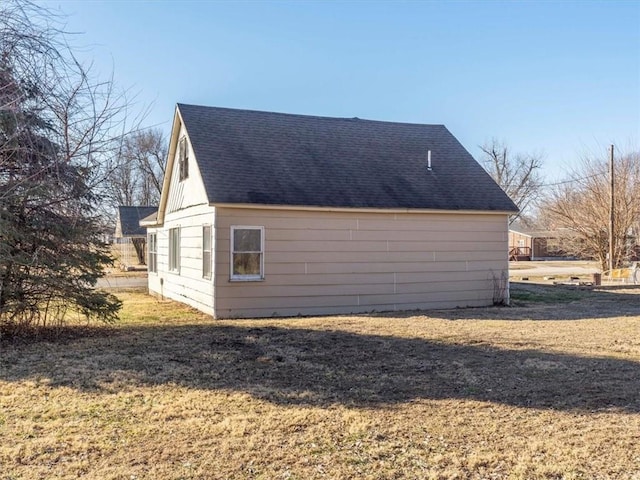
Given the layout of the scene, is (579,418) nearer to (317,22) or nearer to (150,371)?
(150,371)

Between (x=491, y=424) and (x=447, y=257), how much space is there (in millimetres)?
8359

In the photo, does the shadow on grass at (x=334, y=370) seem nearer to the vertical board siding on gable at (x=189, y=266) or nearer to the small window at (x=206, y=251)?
the small window at (x=206, y=251)

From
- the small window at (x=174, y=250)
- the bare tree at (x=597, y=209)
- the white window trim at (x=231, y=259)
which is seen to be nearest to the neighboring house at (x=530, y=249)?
the bare tree at (x=597, y=209)

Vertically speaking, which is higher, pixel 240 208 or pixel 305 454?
pixel 240 208

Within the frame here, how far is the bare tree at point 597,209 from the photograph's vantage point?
2395 cm

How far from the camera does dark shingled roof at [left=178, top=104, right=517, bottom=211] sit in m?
11.2

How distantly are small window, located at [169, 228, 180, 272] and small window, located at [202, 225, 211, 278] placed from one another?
2406 mm

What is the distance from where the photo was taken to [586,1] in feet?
39.2

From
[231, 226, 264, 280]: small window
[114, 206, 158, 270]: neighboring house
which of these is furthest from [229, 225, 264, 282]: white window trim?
[114, 206, 158, 270]: neighboring house

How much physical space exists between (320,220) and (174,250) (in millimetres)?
4892

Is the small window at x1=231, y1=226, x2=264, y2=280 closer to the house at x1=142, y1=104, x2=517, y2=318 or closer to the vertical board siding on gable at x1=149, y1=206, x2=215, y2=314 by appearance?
the house at x1=142, y1=104, x2=517, y2=318

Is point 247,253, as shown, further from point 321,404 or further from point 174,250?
point 321,404

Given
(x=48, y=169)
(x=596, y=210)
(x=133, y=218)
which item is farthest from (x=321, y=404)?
(x=133, y=218)

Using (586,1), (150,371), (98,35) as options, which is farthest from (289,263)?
(586,1)
